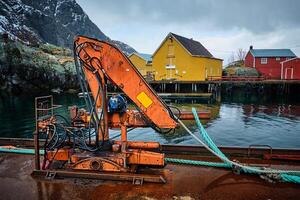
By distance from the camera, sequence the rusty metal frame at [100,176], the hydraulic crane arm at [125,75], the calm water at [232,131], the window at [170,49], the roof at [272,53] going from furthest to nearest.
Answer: the roof at [272,53]
the window at [170,49]
the calm water at [232,131]
the hydraulic crane arm at [125,75]
the rusty metal frame at [100,176]

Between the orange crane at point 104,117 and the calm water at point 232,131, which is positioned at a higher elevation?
the orange crane at point 104,117

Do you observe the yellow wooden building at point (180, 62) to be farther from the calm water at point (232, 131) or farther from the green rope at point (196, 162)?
the green rope at point (196, 162)

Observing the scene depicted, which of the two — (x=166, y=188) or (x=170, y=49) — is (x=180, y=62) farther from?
(x=166, y=188)

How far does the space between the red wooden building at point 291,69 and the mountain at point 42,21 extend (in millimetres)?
30664

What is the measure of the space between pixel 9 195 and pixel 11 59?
35.0 m

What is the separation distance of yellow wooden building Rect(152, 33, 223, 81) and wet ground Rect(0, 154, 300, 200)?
3354cm

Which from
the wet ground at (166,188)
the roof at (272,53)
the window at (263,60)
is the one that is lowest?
the wet ground at (166,188)

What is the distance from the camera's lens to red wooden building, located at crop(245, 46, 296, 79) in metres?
46.2

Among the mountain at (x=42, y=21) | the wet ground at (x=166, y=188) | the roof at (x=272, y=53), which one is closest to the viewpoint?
the wet ground at (x=166, y=188)

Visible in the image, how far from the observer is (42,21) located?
86125 mm

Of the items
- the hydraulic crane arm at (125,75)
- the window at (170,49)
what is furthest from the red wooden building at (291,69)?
the hydraulic crane arm at (125,75)

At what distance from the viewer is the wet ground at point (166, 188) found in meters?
4.03

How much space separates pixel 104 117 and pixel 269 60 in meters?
50.0

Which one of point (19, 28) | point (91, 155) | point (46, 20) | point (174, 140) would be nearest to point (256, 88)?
point (174, 140)
